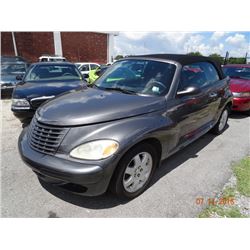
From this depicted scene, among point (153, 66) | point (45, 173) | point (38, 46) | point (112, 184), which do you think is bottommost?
point (38, 46)

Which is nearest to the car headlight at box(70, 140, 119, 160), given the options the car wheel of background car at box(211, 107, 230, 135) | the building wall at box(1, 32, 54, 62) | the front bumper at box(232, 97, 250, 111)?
the car wheel of background car at box(211, 107, 230, 135)

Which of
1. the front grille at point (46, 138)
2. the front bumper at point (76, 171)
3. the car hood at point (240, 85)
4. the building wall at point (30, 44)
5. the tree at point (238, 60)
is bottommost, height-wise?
the tree at point (238, 60)

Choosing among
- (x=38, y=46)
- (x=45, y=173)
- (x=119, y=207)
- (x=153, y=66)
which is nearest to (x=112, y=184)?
(x=119, y=207)

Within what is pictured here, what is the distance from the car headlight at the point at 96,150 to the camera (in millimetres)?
2090

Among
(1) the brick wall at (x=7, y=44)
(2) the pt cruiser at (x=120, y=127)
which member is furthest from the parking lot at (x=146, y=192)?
(1) the brick wall at (x=7, y=44)

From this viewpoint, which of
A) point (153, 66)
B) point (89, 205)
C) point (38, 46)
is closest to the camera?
point (89, 205)

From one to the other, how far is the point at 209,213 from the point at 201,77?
2330 millimetres

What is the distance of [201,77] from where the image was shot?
3746 mm

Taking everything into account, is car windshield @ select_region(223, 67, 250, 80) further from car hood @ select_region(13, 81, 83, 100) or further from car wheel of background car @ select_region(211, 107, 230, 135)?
car hood @ select_region(13, 81, 83, 100)

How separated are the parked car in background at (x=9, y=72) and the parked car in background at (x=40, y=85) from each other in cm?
332

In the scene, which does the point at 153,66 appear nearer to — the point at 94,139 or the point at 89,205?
the point at 94,139

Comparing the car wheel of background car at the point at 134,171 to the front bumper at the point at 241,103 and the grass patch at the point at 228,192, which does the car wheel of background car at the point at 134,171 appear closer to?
the grass patch at the point at 228,192

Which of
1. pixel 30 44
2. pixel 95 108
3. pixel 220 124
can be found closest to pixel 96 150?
pixel 95 108

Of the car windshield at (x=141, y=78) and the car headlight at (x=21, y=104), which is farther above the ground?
the car windshield at (x=141, y=78)
